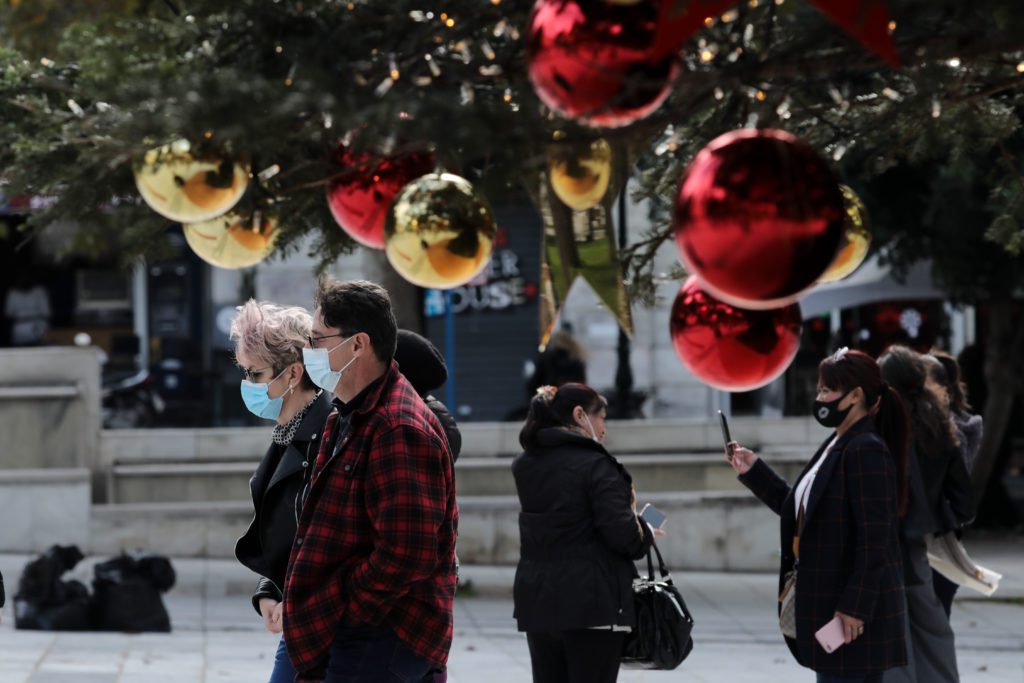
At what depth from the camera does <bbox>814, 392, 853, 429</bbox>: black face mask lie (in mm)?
5723

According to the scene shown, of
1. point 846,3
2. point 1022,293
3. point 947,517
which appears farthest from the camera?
point 1022,293

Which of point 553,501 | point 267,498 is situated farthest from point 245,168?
point 553,501

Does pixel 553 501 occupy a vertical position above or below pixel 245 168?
below

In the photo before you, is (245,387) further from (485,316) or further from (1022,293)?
(485,316)

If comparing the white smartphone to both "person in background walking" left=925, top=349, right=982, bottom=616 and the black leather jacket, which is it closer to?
the black leather jacket

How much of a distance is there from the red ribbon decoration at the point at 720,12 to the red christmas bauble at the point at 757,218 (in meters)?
0.20

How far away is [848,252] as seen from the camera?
12.1 feet

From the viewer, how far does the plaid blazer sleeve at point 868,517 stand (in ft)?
17.7

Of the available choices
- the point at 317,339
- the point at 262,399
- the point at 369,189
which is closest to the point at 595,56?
the point at 369,189

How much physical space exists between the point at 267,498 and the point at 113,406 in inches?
519

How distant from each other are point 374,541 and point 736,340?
143 centimetres

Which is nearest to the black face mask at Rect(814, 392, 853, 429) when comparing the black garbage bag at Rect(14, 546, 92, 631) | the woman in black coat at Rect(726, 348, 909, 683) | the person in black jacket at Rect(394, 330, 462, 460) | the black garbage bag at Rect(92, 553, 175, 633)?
the woman in black coat at Rect(726, 348, 909, 683)

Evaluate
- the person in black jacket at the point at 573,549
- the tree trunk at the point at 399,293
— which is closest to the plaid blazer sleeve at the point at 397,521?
the person in black jacket at the point at 573,549

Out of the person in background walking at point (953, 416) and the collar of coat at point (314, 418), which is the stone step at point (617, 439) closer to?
the person in background walking at point (953, 416)
